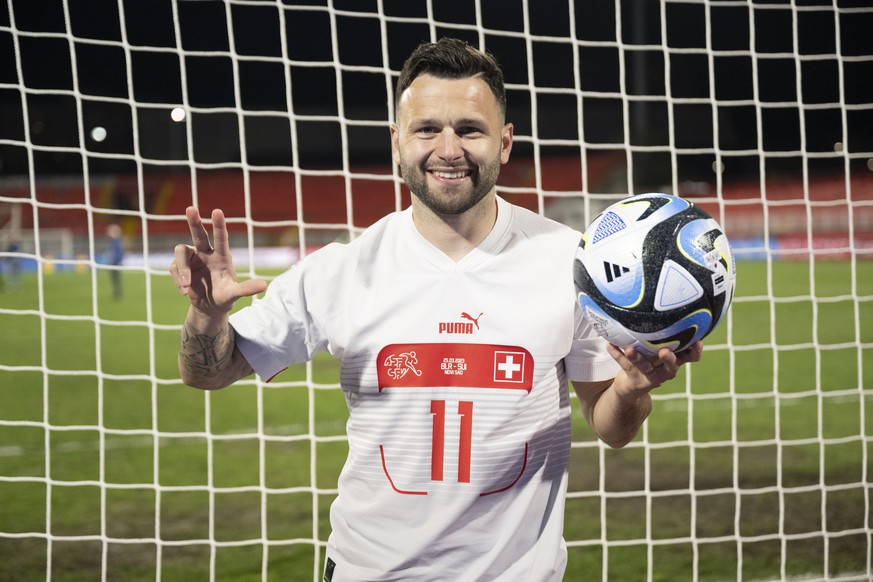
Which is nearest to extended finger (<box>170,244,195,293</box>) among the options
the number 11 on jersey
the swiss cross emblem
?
the number 11 on jersey

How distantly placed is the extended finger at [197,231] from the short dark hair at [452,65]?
61cm

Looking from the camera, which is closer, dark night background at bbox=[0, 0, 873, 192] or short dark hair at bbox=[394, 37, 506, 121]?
short dark hair at bbox=[394, 37, 506, 121]

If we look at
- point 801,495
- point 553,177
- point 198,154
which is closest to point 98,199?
point 198,154

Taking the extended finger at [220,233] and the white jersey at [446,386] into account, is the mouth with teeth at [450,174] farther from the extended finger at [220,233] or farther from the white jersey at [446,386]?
the extended finger at [220,233]

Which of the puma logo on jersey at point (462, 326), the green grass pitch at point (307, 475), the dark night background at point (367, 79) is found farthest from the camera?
the dark night background at point (367, 79)

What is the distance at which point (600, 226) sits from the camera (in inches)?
74.4

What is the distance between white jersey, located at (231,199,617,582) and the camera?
1952 mm

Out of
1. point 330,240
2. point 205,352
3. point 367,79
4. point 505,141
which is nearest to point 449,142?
point 505,141

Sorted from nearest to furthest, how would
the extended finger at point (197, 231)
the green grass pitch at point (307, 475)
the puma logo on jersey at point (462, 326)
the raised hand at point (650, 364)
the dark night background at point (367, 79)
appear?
the raised hand at point (650, 364), the extended finger at point (197, 231), the puma logo on jersey at point (462, 326), the green grass pitch at point (307, 475), the dark night background at point (367, 79)

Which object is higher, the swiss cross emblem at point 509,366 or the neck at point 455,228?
the neck at point 455,228


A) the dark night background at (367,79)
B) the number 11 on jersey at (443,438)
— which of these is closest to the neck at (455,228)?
the number 11 on jersey at (443,438)

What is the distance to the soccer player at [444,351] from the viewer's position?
195 centimetres

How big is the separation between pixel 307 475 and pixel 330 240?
1892 cm

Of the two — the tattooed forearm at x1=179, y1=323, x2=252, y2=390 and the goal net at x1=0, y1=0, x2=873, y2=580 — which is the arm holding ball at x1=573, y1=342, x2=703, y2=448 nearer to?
the goal net at x1=0, y1=0, x2=873, y2=580
